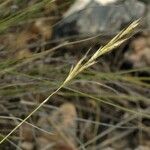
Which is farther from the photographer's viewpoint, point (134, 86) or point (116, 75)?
point (134, 86)

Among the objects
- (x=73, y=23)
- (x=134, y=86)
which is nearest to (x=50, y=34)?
(x=73, y=23)

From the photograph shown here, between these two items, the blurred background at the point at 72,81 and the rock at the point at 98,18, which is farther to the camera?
the rock at the point at 98,18

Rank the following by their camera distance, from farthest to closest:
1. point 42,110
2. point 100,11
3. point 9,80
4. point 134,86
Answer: point 100,11 < point 134,86 < point 42,110 < point 9,80

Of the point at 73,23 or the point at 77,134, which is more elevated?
the point at 73,23

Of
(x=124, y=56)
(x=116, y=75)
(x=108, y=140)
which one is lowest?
(x=108, y=140)

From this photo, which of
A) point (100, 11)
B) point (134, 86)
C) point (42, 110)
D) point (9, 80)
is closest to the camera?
point (9, 80)

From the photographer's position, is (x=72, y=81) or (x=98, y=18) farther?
(x=98, y=18)

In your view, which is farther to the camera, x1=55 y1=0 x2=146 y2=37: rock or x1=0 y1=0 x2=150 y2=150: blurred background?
x1=55 y1=0 x2=146 y2=37: rock

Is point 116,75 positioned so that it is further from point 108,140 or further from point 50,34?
point 50,34
